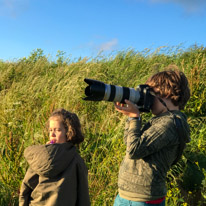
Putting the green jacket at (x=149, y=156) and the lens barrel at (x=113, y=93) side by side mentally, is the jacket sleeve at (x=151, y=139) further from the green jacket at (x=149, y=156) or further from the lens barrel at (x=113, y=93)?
the lens barrel at (x=113, y=93)

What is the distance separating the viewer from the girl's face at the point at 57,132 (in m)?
2.19

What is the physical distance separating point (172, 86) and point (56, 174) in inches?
40.2

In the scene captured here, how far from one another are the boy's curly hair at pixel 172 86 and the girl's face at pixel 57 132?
782 mm

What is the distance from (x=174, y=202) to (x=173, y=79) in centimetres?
180

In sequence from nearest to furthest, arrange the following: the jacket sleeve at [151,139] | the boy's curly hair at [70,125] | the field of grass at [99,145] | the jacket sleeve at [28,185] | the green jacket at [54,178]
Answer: the jacket sleeve at [151,139], the green jacket at [54,178], the jacket sleeve at [28,185], the boy's curly hair at [70,125], the field of grass at [99,145]

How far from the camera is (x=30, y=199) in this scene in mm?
2164

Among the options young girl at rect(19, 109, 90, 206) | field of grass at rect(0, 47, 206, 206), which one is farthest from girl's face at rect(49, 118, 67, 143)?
field of grass at rect(0, 47, 206, 206)

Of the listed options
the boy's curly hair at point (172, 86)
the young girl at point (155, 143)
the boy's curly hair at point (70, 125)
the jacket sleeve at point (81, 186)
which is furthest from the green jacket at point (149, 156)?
the boy's curly hair at point (70, 125)

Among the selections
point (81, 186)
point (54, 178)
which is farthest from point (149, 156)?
point (54, 178)

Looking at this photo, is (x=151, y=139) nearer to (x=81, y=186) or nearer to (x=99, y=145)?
(x=81, y=186)

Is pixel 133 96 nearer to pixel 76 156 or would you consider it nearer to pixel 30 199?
pixel 76 156

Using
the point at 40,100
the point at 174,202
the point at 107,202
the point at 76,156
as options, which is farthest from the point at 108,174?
the point at 40,100

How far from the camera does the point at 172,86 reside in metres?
1.88

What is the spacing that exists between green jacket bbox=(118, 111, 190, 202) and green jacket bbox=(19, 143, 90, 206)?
38 centimetres
